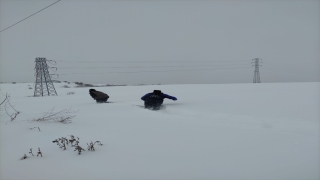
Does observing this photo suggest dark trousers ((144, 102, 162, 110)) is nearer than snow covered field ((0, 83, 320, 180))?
No

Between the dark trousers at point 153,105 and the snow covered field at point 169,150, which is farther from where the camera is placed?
the dark trousers at point 153,105

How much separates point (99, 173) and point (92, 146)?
766 mm

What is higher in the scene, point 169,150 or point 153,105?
point 153,105

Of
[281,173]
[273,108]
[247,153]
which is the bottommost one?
[281,173]

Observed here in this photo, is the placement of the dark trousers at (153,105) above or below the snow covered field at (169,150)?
above

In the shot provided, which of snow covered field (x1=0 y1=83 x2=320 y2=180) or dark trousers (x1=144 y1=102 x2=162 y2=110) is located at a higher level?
dark trousers (x1=144 y1=102 x2=162 y2=110)

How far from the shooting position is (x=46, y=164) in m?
3.09

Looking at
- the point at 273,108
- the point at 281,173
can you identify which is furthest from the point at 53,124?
the point at 273,108

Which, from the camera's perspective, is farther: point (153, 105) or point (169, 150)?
point (153, 105)

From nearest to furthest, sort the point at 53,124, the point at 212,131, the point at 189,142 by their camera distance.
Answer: the point at 189,142 → the point at 212,131 → the point at 53,124

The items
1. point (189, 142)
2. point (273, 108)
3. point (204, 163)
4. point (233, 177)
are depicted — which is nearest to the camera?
point (233, 177)

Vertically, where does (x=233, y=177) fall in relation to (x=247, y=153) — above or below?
below

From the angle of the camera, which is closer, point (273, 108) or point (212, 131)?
point (212, 131)

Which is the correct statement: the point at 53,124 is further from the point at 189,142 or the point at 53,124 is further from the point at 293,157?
the point at 293,157
